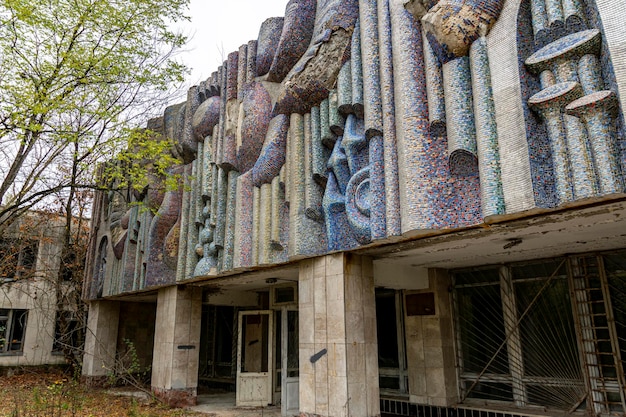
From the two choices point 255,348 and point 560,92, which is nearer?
point 560,92

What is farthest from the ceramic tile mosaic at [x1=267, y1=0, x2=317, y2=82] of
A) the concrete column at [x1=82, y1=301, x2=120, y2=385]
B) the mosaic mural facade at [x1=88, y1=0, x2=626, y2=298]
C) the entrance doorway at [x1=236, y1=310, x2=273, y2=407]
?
the concrete column at [x1=82, y1=301, x2=120, y2=385]

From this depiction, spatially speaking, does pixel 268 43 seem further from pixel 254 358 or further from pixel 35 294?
pixel 35 294

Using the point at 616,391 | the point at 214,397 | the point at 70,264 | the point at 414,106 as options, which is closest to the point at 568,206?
the point at 414,106

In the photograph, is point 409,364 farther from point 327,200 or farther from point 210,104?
point 210,104

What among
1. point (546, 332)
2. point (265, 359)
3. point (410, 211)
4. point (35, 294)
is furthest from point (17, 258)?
point (546, 332)

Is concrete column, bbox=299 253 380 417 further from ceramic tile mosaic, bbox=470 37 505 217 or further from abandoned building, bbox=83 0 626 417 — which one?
ceramic tile mosaic, bbox=470 37 505 217

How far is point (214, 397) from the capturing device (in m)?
12.0

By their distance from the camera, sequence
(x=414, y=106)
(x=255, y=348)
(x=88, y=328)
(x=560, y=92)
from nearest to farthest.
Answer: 1. (x=560, y=92)
2. (x=414, y=106)
3. (x=255, y=348)
4. (x=88, y=328)

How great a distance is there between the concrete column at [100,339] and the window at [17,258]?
4.67 m

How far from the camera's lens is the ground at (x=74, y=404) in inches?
354

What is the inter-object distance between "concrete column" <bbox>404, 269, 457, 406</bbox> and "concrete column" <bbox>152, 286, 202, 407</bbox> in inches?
191

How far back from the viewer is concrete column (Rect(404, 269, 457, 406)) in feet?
26.9

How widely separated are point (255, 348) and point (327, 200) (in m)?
6.05

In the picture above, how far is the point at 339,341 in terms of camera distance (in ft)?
21.2
